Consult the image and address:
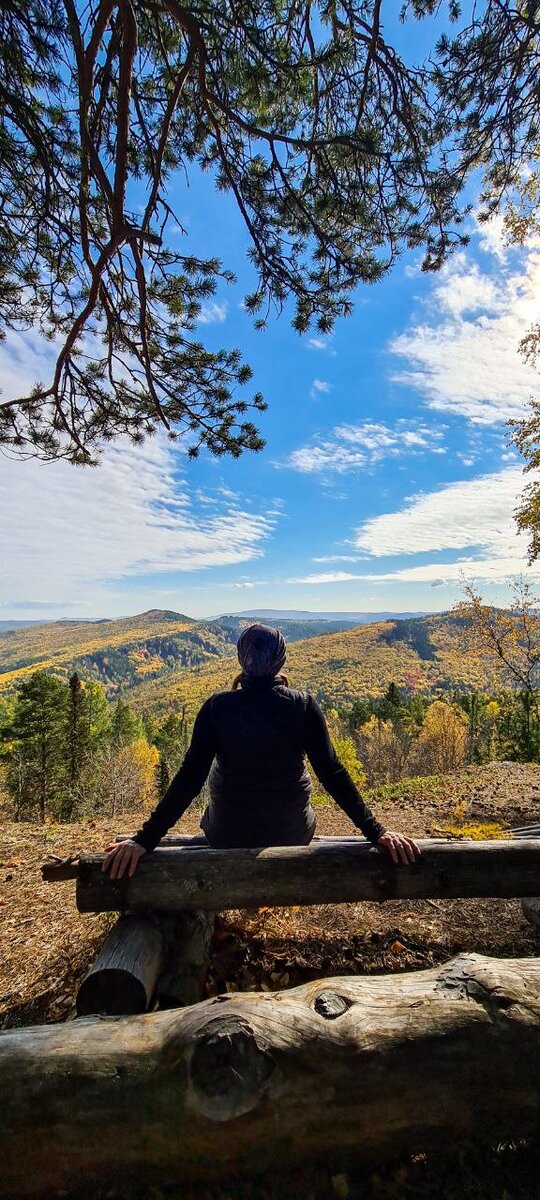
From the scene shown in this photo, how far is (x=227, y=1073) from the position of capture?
1559 mm

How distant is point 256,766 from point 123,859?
0.90 metres

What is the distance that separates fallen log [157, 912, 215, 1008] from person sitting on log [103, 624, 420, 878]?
1.45ft

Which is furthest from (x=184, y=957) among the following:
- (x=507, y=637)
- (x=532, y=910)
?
(x=507, y=637)

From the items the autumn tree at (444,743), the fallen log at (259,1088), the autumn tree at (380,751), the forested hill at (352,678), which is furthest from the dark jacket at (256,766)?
the forested hill at (352,678)

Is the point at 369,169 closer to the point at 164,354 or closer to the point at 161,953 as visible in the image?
the point at 164,354

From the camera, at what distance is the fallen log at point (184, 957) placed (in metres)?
2.45

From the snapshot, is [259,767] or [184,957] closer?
[184,957]

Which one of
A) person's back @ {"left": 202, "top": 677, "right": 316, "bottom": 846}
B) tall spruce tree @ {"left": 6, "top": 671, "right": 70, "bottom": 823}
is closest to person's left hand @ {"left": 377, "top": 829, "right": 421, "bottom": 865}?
person's back @ {"left": 202, "top": 677, "right": 316, "bottom": 846}

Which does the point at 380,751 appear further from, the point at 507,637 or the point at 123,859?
the point at 123,859

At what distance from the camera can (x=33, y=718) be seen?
78.9 ft

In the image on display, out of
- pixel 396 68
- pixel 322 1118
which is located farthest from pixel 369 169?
pixel 322 1118

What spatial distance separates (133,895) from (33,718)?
24.8 meters

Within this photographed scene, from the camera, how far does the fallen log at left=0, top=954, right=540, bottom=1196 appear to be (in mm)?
1544

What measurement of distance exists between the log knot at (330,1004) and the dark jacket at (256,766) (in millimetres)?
856
